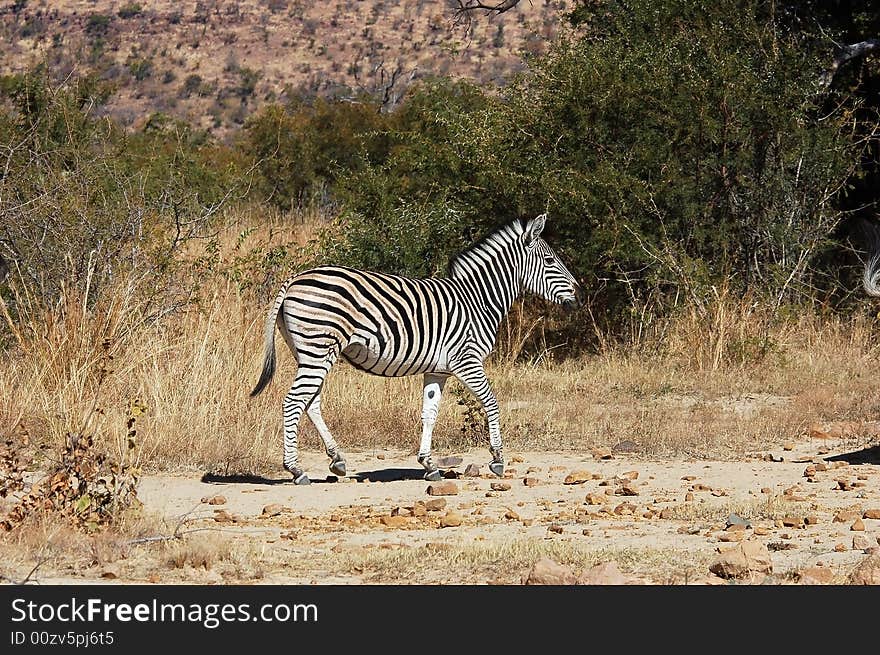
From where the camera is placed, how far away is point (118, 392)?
1088 cm

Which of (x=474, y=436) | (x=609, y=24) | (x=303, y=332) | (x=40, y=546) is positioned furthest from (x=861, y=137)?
(x=40, y=546)

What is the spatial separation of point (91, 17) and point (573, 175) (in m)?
48.0

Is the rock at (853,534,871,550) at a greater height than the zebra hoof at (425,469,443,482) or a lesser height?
greater

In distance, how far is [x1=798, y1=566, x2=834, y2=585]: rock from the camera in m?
6.14

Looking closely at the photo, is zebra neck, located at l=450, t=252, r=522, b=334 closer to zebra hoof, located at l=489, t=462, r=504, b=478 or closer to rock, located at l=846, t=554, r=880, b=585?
zebra hoof, located at l=489, t=462, r=504, b=478

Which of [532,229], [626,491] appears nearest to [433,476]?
[626,491]

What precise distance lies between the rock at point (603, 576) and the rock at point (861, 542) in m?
1.62

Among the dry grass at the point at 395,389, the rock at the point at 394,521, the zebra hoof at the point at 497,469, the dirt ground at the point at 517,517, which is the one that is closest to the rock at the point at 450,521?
the dirt ground at the point at 517,517

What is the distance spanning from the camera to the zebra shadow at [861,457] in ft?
33.5

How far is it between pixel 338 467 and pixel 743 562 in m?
4.20

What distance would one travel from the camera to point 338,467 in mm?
10039

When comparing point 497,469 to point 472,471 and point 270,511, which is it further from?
point 270,511

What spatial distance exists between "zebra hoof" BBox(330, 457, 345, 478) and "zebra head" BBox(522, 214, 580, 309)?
2.26 meters

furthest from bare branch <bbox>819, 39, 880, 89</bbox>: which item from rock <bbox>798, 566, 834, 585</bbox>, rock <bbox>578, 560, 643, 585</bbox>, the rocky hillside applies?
the rocky hillside
